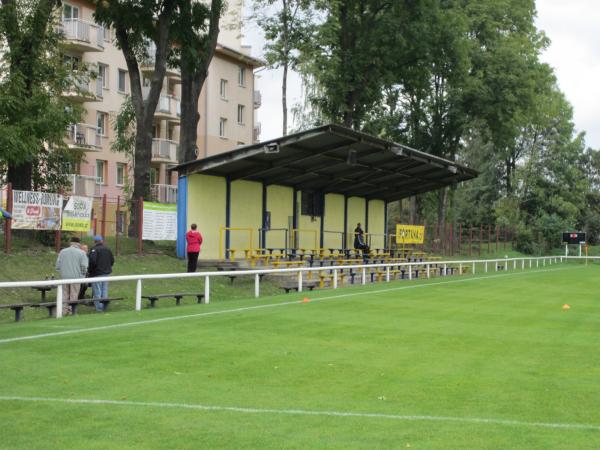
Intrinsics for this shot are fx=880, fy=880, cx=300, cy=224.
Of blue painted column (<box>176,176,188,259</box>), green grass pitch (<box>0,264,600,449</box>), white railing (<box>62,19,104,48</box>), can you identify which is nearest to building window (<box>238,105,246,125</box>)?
white railing (<box>62,19,104,48</box>)

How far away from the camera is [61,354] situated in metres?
11.1

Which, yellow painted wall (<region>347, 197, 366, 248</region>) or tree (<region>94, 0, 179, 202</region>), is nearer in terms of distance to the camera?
tree (<region>94, 0, 179, 202</region>)

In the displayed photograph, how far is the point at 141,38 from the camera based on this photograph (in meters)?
32.2

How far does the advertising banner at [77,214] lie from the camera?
2558 centimetres

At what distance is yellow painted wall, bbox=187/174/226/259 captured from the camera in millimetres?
30781

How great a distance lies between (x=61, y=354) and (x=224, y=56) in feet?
178

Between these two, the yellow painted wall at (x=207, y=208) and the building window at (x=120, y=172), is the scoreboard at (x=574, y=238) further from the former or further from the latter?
the yellow painted wall at (x=207, y=208)

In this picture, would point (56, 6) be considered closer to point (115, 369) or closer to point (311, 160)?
point (311, 160)

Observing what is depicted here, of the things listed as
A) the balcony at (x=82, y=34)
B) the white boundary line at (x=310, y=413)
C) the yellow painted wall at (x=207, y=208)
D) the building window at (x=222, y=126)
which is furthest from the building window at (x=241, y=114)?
the white boundary line at (x=310, y=413)

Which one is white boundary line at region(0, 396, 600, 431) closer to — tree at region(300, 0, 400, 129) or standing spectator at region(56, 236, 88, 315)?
standing spectator at region(56, 236, 88, 315)

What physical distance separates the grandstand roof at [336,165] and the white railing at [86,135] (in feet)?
54.7

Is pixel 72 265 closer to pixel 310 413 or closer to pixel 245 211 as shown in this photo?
pixel 310 413

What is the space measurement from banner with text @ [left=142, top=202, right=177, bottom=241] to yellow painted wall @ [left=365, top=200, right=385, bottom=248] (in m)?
16.4

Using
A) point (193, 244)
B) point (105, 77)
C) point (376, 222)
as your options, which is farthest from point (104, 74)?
point (193, 244)
